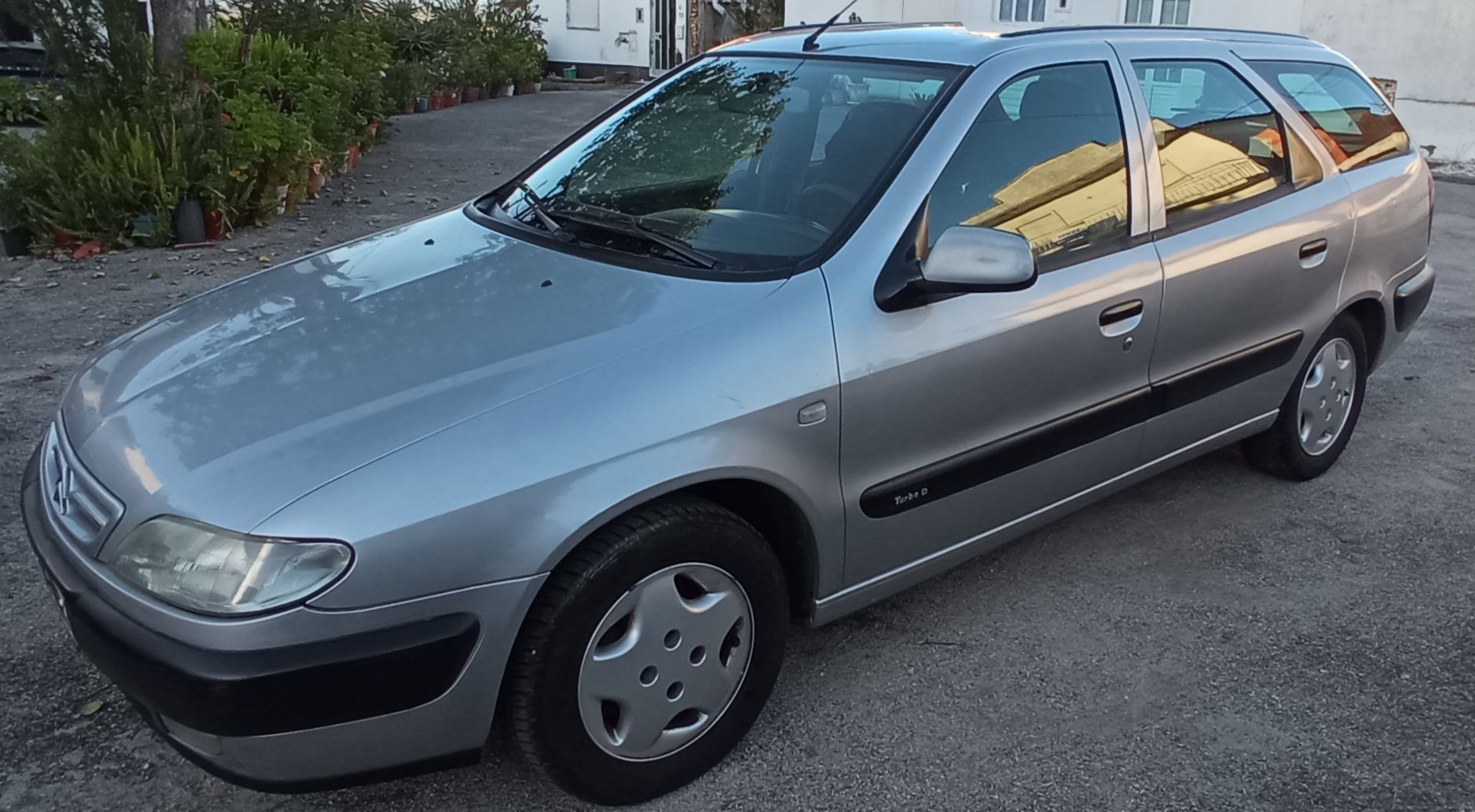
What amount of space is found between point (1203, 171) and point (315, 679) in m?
2.98

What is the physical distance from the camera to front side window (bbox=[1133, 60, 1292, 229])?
3.59m

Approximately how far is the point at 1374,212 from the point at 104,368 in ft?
13.5

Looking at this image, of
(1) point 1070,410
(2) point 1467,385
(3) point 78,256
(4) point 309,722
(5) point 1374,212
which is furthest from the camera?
(3) point 78,256

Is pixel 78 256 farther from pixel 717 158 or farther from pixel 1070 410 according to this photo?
pixel 1070 410

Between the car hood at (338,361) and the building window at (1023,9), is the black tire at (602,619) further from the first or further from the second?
the building window at (1023,9)

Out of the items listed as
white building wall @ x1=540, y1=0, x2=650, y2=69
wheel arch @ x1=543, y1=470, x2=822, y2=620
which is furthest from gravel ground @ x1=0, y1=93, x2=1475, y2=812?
white building wall @ x1=540, y1=0, x2=650, y2=69

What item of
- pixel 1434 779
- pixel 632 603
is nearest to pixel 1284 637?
pixel 1434 779

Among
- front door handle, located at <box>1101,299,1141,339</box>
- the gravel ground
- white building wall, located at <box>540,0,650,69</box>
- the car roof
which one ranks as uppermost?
white building wall, located at <box>540,0,650,69</box>

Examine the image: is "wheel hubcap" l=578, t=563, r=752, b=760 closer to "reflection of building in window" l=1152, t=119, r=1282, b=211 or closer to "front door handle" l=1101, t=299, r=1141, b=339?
"front door handle" l=1101, t=299, r=1141, b=339

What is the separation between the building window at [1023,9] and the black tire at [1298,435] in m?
9.43

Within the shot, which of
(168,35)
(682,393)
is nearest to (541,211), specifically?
(682,393)

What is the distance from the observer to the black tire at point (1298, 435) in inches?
167

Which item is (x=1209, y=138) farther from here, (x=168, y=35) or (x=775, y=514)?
(x=168, y=35)

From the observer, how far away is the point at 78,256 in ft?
23.5
